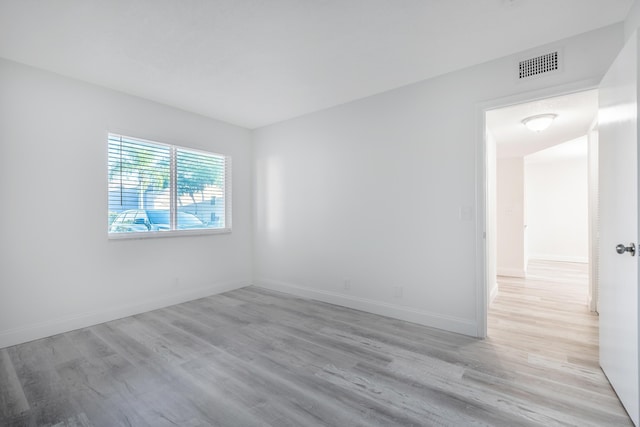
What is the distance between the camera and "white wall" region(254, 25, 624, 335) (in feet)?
9.66

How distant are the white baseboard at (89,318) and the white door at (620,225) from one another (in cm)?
440

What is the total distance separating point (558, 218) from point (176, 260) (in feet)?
29.7

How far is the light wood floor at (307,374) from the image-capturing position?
5.96 ft

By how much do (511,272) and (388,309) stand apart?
3649 millimetres

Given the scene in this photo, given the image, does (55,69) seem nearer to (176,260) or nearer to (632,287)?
(176,260)

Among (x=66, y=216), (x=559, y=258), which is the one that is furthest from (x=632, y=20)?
(x=559, y=258)

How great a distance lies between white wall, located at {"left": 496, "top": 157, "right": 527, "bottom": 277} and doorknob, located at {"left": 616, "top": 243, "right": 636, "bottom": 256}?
14.0 feet

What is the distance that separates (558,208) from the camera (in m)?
7.76

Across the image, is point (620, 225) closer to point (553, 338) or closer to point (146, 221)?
point (553, 338)

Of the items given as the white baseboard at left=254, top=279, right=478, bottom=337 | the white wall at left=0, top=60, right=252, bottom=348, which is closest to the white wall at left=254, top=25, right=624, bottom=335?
the white baseboard at left=254, top=279, right=478, bottom=337

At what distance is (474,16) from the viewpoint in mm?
2229

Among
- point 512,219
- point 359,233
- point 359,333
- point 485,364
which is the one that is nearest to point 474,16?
point 359,233

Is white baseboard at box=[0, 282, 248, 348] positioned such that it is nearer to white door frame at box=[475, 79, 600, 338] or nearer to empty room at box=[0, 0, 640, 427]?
empty room at box=[0, 0, 640, 427]

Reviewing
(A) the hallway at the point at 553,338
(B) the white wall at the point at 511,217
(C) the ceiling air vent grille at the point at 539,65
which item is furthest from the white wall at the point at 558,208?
(C) the ceiling air vent grille at the point at 539,65
